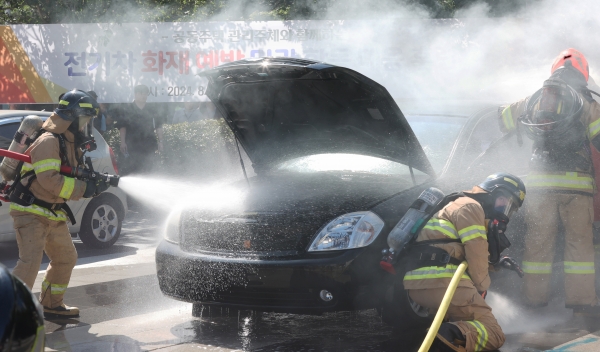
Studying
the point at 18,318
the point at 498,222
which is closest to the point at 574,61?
the point at 498,222

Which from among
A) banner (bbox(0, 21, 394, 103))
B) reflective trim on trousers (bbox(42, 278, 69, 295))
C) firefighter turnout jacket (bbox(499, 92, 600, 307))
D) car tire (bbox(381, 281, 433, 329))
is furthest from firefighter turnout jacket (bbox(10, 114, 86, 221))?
banner (bbox(0, 21, 394, 103))

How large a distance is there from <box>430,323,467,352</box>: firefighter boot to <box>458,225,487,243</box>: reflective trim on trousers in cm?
51

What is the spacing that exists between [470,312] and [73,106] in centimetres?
299

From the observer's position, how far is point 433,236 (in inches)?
181

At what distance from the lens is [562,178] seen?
574 cm

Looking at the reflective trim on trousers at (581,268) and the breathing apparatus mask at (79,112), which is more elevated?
the breathing apparatus mask at (79,112)

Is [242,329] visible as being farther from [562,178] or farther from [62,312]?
[562,178]

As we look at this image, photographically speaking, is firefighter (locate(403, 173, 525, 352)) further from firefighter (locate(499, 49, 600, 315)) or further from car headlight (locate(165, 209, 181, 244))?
car headlight (locate(165, 209, 181, 244))

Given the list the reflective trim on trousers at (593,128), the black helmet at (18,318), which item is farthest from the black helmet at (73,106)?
the reflective trim on trousers at (593,128)

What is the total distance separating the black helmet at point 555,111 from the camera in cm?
557

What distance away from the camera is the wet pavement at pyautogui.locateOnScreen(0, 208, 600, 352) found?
4.89 m

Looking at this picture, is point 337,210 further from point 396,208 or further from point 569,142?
point 569,142

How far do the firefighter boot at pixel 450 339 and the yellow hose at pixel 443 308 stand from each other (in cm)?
8

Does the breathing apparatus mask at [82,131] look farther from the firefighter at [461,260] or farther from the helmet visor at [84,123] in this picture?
the firefighter at [461,260]
